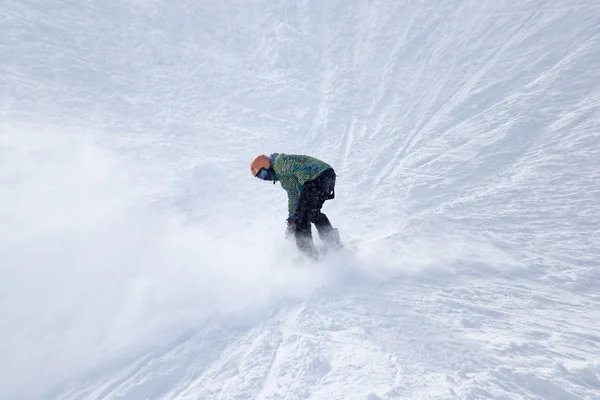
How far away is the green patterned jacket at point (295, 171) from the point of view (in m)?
5.52

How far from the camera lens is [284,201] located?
8461 mm

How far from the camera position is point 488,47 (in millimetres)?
12234

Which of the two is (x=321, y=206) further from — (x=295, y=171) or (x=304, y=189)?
(x=295, y=171)

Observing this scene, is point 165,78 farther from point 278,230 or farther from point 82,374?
point 82,374

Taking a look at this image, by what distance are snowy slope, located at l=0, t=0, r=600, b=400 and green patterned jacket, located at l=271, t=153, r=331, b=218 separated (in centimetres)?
75

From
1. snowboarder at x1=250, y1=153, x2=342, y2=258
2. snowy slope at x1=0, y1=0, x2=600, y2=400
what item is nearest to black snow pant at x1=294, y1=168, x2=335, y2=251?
snowboarder at x1=250, y1=153, x2=342, y2=258

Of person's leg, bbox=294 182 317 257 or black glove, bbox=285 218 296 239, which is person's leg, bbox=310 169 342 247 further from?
black glove, bbox=285 218 296 239

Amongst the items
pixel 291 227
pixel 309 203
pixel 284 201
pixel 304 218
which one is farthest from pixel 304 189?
pixel 284 201

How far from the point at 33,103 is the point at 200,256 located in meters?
7.51

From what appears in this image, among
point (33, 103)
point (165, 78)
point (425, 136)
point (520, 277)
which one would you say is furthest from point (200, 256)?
point (165, 78)

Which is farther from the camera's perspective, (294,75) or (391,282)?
(294,75)

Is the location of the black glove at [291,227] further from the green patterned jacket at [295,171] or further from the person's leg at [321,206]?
the person's leg at [321,206]

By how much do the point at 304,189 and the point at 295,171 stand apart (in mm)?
248

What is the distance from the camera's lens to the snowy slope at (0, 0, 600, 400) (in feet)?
12.1
